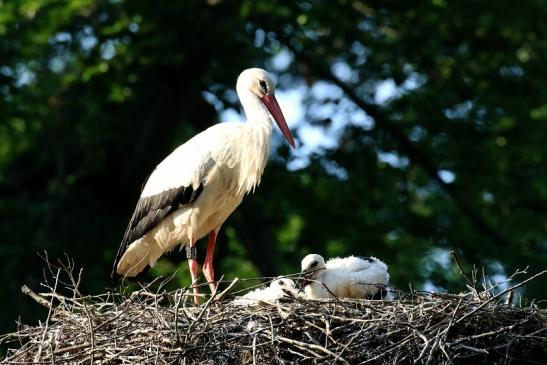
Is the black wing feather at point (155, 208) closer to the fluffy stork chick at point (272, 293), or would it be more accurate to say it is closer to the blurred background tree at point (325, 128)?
the fluffy stork chick at point (272, 293)

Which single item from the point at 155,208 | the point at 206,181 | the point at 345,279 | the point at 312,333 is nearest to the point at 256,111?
the point at 206,181

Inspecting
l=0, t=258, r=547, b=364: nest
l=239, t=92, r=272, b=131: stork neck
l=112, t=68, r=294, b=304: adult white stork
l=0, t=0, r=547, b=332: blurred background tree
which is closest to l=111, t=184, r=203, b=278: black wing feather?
l=112, t=68, r=294, b=304: adult white stork

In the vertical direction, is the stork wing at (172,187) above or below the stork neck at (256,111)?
below

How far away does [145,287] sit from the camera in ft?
26.3

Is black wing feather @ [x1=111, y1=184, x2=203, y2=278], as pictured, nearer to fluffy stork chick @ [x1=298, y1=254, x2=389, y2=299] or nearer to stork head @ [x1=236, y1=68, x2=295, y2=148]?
stork head @ [x1=236, y1=68, x2=295, y2=148]

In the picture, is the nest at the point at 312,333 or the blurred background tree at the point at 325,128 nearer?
→ the nest at the point at 312,333

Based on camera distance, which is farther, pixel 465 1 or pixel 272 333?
pixel 465 1

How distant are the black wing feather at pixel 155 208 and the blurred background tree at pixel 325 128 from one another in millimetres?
4322

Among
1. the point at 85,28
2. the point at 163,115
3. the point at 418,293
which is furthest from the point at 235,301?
the point at 85,28

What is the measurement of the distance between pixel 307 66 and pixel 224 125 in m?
6.04

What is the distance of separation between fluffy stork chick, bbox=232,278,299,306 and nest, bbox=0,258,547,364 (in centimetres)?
11

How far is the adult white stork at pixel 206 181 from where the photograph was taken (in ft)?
31.8

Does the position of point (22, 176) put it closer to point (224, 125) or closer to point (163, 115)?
point (163, 115)

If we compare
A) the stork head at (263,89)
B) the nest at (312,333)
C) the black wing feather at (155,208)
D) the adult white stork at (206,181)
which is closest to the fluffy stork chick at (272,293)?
the nest at (312,333)
